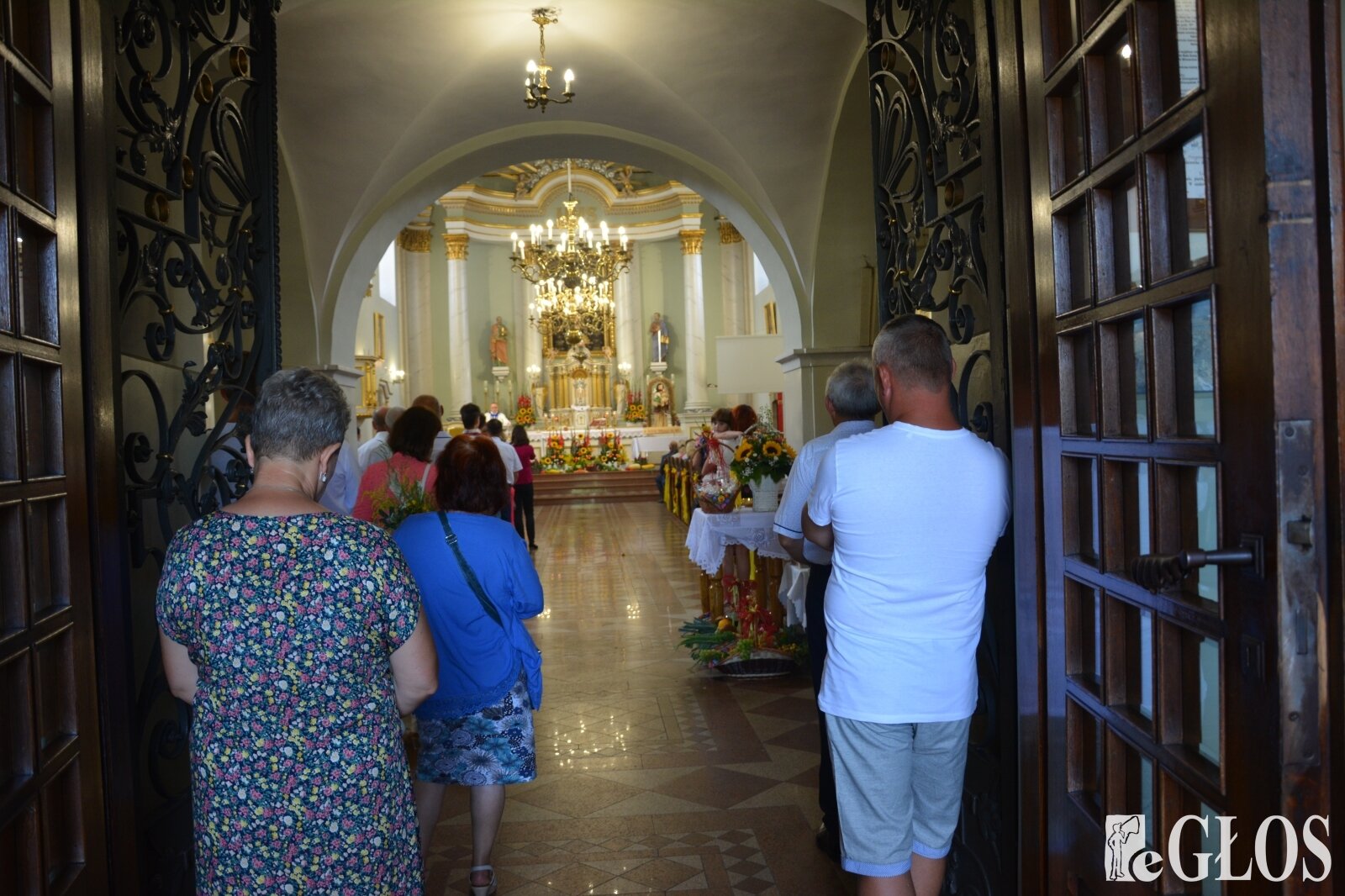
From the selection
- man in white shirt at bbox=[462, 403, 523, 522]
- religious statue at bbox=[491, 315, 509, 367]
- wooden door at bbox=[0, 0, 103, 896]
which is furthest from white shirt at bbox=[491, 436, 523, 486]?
religious statue at bbox=[491, 315, 509, 367]

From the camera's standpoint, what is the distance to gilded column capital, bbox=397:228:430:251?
22.7 m

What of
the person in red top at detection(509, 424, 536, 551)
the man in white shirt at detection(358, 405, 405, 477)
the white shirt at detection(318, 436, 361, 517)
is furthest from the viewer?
the person in red top at detection(509, 424, 536, 551)

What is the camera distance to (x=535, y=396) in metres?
24.1

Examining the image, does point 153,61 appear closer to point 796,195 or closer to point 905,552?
point 905,552

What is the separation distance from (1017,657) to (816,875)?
1436mm

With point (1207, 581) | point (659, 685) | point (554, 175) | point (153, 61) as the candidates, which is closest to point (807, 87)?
point (659, 685)

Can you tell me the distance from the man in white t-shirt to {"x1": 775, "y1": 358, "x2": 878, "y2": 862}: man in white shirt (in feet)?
1.97

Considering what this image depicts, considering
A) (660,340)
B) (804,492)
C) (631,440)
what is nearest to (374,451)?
(804,492)

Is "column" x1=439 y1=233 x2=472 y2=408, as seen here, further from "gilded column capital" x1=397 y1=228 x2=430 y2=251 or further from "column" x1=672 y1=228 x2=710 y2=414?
"column" x1=672 y1=228 x2=710 y2=414

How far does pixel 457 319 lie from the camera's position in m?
23.2

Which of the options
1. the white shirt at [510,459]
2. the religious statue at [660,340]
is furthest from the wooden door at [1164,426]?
the religious statue at [660,340]

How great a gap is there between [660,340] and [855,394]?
20968mm

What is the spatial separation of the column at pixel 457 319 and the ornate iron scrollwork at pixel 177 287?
63.8 feet

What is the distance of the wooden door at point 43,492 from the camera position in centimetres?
184
